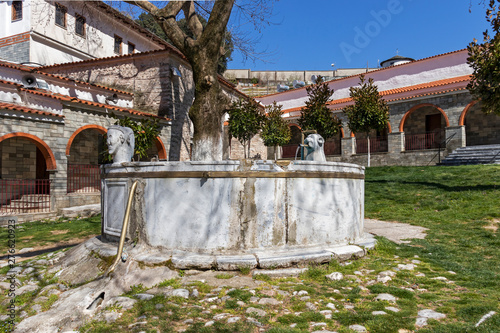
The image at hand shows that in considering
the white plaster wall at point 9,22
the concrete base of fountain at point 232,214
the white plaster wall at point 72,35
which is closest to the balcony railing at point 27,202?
the white plaster wall at point 72,35

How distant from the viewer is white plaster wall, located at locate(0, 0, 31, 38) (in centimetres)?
1798

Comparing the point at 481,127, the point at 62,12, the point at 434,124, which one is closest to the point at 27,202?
the point at 62,12

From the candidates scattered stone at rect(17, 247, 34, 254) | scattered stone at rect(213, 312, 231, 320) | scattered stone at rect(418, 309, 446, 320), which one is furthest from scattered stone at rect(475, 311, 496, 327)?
scattered stone at rect(17, 247, 34, 254)

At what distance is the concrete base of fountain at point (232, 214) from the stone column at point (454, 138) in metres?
16.4

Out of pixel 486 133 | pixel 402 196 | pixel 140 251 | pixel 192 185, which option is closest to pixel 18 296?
pixel 140 251

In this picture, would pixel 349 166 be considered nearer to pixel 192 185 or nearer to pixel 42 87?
pixel 192 185

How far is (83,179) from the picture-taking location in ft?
47.7

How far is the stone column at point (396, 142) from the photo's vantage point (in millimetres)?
19812

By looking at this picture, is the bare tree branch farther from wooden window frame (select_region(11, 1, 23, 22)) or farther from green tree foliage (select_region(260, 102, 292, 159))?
wooden window frame (select_region(11, 1, 23, 22))

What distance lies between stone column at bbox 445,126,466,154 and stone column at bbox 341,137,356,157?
5609 mm

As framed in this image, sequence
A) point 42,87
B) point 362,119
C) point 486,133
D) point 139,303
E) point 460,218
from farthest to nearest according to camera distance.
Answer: point 486,133, point 362,119, point 42,87, point 460,218, point 139,303

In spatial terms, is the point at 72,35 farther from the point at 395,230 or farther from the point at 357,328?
the point at 357,328

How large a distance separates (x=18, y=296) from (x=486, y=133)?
2405cm

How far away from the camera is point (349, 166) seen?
5207 millimetres
